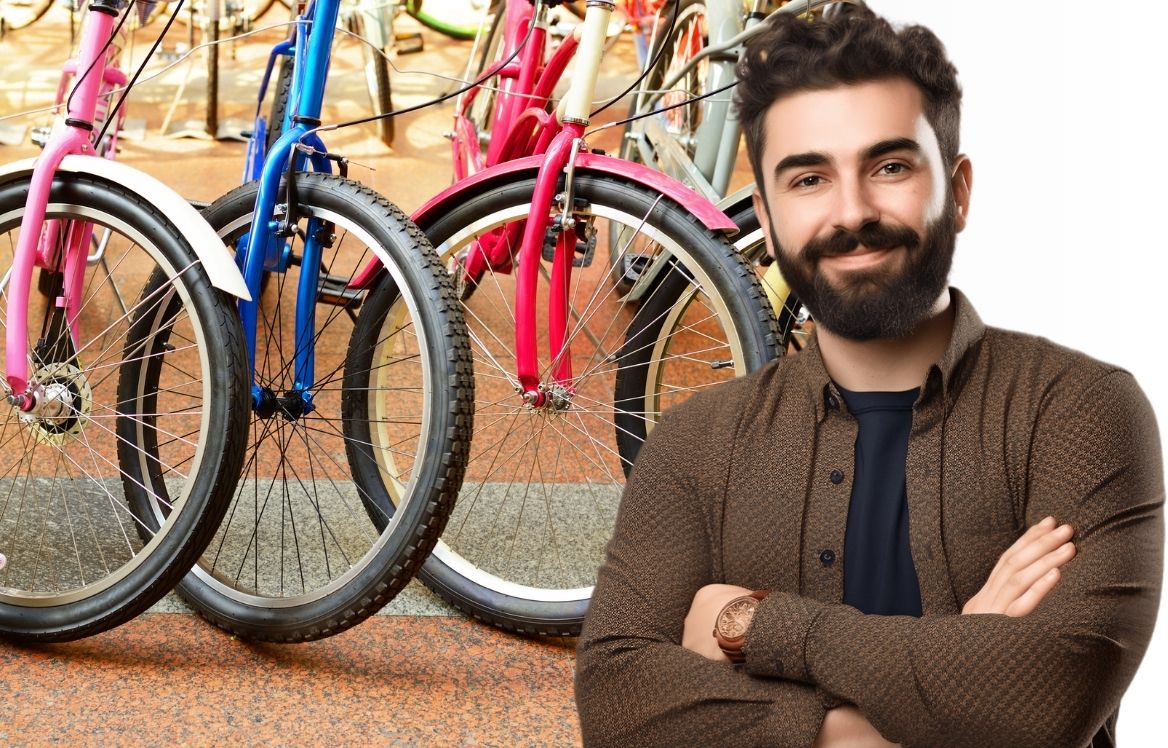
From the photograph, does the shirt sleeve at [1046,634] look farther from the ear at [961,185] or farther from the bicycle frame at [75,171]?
the bicycle frame at [75,171]

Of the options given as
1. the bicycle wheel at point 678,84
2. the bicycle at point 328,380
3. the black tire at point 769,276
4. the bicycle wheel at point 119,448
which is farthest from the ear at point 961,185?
the bicycle wheel at point 678,84

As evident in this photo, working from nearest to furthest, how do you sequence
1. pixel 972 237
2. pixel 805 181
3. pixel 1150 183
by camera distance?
pixel 805 181 < pixel 1150 183 < pixel 972 237

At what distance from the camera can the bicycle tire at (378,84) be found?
5.81 m

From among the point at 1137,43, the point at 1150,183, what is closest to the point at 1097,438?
the point at 1150,183

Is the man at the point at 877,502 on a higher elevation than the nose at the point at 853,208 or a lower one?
lower

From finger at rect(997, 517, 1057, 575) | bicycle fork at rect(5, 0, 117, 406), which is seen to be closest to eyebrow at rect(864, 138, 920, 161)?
finger at rect(997, 517, 1057, 575)

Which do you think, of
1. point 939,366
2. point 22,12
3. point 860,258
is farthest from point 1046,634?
point 22,12

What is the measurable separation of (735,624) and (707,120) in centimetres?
253

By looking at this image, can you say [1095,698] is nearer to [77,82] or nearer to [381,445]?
[381,445]

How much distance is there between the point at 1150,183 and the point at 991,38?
72 centimetres

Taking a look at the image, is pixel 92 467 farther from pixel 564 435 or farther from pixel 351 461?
pixel 564 435

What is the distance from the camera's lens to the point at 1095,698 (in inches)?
56.3

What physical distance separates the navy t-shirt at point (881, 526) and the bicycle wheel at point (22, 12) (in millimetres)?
6530

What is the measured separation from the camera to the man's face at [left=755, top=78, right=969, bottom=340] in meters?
1.51
